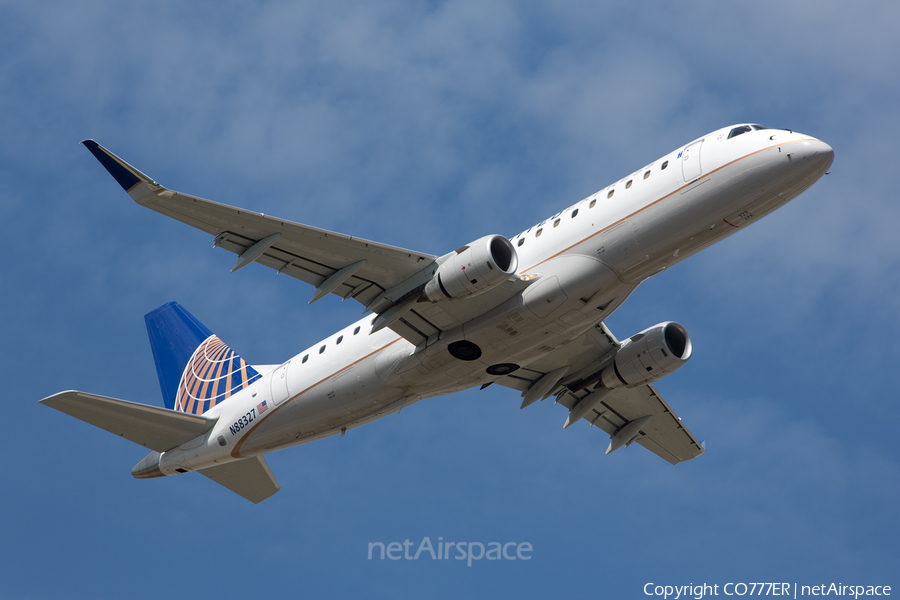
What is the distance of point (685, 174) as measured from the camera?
978 inches

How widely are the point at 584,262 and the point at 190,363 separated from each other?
1885 centimetres

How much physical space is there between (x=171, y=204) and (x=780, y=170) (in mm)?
16415

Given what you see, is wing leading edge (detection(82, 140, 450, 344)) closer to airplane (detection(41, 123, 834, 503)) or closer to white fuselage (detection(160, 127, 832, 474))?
airplane (detection(41, 123, 834, 503))

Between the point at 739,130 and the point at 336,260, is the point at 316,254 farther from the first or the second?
the point at 739,130

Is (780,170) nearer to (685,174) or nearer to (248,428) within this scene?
(685,174)

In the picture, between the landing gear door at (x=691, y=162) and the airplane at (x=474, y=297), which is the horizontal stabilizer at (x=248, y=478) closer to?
the airplane at (x=474, y=297)

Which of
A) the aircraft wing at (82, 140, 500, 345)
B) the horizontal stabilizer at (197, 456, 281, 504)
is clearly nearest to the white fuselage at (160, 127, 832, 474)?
the aircraft wing at (82, 140, 500, 345)

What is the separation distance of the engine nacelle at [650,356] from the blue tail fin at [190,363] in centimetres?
1327

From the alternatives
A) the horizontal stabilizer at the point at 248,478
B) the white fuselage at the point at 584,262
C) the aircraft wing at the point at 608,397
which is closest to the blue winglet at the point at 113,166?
the white fuselage at the point at 584,262

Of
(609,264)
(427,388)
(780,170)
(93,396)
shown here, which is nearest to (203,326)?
(93,396)

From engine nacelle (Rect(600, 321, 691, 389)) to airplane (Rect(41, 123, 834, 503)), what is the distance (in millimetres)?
49

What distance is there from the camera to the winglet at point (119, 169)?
848 inches

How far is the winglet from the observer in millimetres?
21541

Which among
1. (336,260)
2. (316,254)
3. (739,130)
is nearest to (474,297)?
(336,260)
